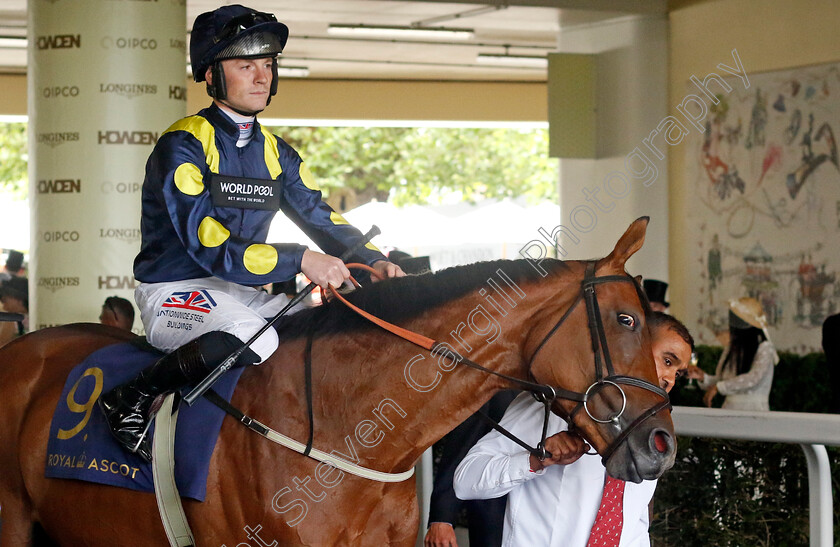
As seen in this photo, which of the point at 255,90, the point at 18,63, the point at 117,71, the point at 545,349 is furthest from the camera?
the point at 18,63

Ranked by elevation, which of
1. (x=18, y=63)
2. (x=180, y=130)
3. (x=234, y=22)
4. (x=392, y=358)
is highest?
(x=18, y=63)

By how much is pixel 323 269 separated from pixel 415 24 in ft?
30.9

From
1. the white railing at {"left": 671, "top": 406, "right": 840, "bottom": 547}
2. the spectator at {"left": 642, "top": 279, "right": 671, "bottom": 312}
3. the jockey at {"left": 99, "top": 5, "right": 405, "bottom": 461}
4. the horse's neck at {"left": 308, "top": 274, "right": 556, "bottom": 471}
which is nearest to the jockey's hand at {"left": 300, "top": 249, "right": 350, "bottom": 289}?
the jockey at {"left": 99, "top": 5, "right": 405, "bottom": 461}

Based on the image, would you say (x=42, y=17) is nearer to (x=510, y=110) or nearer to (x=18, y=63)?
(x=18, y=63)

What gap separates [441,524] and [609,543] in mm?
531

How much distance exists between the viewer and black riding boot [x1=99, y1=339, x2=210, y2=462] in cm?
242

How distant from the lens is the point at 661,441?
6.93ft

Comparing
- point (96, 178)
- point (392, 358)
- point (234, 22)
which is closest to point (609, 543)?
point (392, 358)

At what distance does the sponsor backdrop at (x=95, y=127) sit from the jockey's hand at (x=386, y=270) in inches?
152

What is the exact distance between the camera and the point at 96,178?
6.11 metres

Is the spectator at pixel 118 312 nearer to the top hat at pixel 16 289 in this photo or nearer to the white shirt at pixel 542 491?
the top hat at pixel 16 289

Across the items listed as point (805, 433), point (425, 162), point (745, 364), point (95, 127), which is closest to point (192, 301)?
point (805, 433)

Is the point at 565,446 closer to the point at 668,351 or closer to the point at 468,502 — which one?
the point at 668,351

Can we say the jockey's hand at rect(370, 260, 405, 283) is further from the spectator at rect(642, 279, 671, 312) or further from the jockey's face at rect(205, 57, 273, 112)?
the spectator at rect(642, 279, 671, 312)
